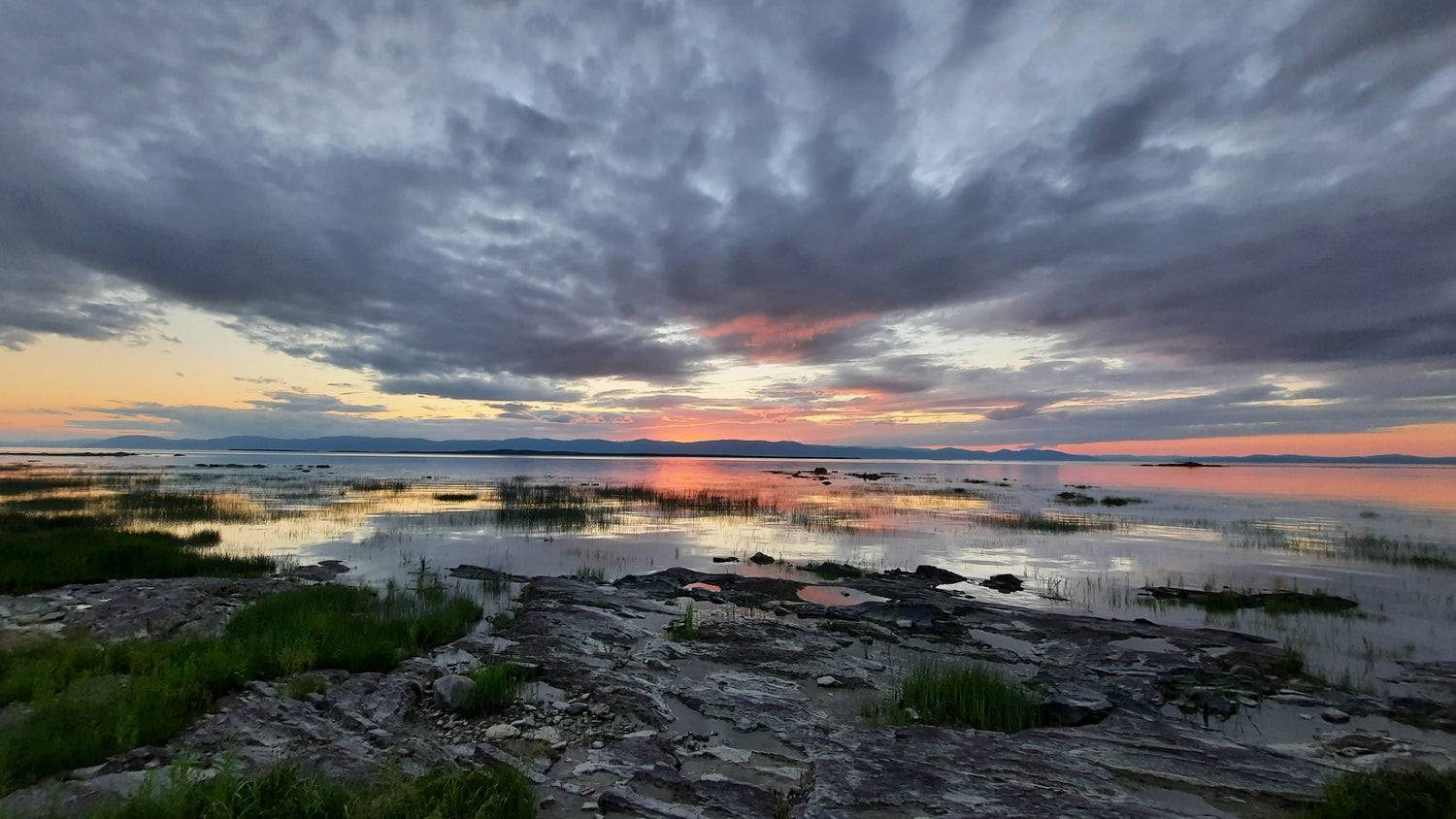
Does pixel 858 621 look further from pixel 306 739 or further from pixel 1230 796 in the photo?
pixel 306 739

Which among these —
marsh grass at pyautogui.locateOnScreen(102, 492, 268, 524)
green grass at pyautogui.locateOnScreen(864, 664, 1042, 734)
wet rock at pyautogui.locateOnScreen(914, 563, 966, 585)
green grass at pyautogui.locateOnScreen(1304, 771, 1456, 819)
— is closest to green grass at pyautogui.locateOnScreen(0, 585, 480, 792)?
green grass at pyautogui.locateOnScreen(864, 664, 1042, 734)

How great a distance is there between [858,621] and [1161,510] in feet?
155

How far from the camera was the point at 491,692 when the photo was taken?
31.0 ft

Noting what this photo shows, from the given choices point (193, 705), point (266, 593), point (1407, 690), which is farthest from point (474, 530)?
point (1407, 690)

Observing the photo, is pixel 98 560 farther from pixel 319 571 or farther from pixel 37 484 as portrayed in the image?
pixel 37 484

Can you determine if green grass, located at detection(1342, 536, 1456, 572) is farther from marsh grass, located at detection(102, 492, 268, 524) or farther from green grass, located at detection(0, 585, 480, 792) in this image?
marsh grass, located at detection(102, 492, 268, 524)

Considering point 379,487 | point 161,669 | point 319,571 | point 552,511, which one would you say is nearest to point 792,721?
point 161,669

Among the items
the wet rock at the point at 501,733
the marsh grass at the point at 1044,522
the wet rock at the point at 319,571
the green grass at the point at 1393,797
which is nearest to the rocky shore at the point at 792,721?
the wet rock at the point at 501,733

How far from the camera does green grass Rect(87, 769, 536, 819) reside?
519cm

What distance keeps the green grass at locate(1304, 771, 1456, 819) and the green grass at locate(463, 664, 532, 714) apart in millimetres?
10584

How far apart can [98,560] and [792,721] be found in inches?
878

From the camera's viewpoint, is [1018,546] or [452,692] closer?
[452,692]

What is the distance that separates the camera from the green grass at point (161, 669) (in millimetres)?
6454

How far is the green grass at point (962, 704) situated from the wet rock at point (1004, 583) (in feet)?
36.2
